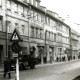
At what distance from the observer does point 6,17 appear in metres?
37.7

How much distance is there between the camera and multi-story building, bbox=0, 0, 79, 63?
1473 inches

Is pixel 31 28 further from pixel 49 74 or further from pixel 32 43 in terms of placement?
pixel 49 74

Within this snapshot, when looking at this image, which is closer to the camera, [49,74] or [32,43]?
[49,74]

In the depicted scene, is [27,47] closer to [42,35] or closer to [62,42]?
[42,35]

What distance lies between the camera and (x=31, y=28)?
4778 cm

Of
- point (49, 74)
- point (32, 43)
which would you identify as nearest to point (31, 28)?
Result: point (32, 43)

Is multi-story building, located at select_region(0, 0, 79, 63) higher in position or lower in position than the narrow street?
higher

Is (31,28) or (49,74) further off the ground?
(31,28)

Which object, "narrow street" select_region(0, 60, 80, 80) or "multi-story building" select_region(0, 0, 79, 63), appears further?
"multi-story building" select_region(0, 0, 79, 63)

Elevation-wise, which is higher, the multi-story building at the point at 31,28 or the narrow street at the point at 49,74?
the multi-story building at the point at 31,28

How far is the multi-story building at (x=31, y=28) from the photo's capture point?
37.4 metres

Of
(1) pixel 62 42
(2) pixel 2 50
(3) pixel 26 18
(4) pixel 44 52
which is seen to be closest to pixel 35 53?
(4) pixel 44 52

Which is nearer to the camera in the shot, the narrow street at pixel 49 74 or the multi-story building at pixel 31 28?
the narrow street at pixel 49 74

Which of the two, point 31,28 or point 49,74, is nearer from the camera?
point 49,74
